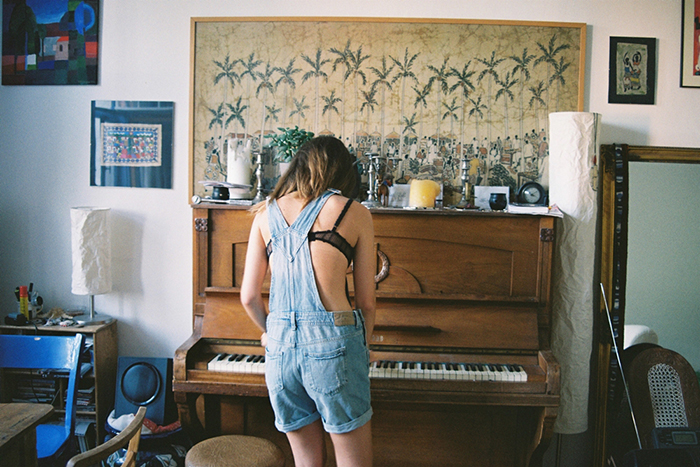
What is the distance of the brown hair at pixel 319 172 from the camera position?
1.55 m

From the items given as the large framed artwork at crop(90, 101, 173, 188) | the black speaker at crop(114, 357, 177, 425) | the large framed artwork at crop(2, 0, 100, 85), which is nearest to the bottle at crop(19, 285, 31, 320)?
the black speaker at crop(114, 357, 177, 425)

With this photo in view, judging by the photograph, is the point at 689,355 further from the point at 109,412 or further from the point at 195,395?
the point at 109,412

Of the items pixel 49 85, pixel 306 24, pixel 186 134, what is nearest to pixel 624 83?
pixel 306 24

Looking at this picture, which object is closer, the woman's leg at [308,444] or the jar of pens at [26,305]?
the woman's leg at [308,444]

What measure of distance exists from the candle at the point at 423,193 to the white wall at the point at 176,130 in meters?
0.98

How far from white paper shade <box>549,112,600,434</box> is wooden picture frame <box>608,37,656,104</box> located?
0.42m

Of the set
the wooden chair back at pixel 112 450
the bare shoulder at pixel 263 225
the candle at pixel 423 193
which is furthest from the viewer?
the candle at pixel 423 193

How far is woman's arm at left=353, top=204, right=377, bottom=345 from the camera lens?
1588 millimetres

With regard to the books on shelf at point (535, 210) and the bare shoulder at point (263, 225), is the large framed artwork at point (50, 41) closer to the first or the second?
the bare shoulder at point (263, 225)

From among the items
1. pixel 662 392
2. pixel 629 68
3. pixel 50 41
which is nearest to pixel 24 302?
pixel 50 41

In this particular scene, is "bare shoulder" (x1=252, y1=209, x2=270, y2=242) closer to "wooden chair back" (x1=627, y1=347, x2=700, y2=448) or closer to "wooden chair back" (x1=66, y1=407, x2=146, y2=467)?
"wooden chair back" (x1=66, y1=407, x2=146, y2=467)

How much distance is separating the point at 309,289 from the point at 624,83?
2240 mm

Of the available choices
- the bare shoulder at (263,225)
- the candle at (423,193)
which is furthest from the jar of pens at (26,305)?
the candle at (423,193)

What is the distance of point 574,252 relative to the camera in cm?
237
